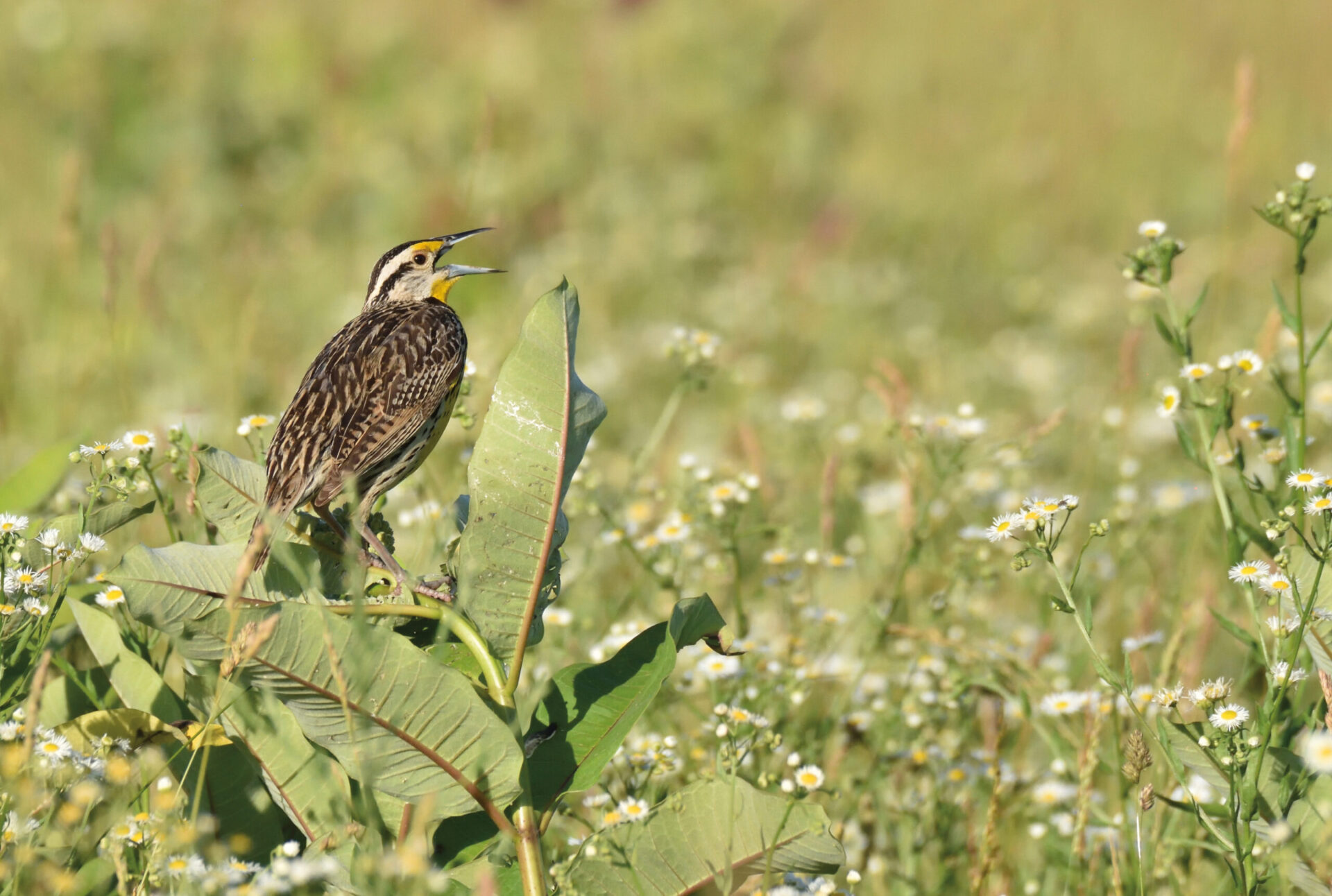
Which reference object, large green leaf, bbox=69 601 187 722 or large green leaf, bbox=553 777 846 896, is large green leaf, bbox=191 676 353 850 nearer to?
large green leaf, bbox=69 601 187 722

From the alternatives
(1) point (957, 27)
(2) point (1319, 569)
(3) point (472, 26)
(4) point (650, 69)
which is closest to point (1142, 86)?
(1) point (957, 27)

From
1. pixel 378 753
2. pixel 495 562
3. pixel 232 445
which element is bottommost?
pixel 378 753

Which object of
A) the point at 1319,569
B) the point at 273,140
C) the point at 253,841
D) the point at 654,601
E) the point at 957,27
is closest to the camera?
the point at 1319,569

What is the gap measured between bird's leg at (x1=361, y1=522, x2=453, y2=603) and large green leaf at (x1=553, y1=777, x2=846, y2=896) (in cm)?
Result: 59

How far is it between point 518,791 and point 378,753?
0.87ft

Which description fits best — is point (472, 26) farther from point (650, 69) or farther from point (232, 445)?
point (232, 445)

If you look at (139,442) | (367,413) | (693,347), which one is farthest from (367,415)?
(693,347)

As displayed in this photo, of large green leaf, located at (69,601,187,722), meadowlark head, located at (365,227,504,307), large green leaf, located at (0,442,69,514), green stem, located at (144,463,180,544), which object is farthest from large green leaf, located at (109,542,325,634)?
meadowlark head, located at (365,227,504,307)

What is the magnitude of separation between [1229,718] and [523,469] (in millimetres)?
1394

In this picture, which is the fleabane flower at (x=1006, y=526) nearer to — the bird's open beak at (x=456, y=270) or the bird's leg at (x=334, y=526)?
the bird's leg at (x=334, y=526)

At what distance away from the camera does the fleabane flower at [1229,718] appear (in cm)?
241

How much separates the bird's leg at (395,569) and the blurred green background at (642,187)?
2.26 metres

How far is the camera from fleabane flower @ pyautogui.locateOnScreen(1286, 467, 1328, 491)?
263 cm

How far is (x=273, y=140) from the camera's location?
10.2 metres
